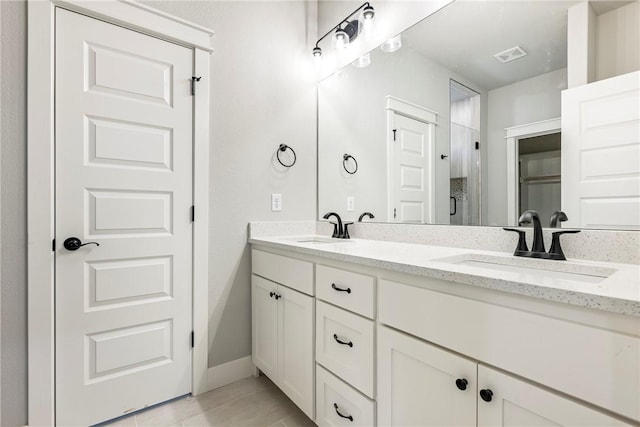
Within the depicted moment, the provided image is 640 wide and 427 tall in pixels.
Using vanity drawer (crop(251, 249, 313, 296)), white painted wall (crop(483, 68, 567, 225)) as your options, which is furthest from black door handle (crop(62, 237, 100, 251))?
A: white painted wall (crop(483, 68, 567, 225))

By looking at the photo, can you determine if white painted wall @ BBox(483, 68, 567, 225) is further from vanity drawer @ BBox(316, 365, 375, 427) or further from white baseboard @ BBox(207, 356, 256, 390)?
white baseboard @ BBox(207, 356, 256, 390)

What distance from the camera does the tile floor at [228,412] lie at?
1.53 m

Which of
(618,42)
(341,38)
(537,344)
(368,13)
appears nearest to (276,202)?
(341,38)

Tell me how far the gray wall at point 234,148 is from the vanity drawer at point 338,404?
774 millimetres

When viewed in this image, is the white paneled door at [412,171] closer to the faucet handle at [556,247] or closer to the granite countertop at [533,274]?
the granite countertop at [533,274]

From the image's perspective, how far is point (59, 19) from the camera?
140 centimetres

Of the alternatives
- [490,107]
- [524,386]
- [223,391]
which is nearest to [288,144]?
[490,107]

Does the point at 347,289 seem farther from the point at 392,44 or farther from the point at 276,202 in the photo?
the point at 392,44

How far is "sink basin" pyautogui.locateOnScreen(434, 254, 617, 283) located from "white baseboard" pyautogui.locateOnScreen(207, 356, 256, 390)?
1459 millimetres

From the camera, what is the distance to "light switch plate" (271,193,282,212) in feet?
6.84

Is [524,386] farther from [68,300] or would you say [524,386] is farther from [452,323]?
[68,300]

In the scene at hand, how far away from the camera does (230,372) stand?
6.22 feet

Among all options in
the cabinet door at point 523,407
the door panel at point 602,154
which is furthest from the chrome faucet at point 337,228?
the cabinet door at point 523,407

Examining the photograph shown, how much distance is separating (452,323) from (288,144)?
163cm
